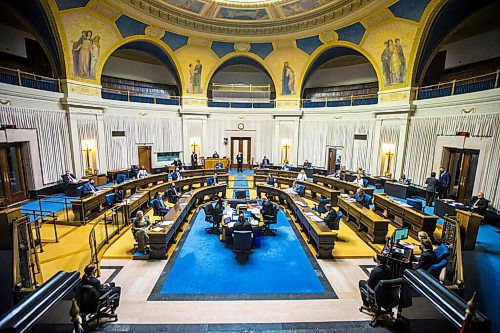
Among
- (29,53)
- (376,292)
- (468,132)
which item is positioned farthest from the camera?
(29,53)

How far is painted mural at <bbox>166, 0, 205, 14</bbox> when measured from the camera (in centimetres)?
1355

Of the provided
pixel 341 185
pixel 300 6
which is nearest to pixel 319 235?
pixel 341 185

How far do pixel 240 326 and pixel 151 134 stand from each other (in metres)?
15.3

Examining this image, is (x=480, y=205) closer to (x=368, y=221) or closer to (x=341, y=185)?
(x=368, y=221)

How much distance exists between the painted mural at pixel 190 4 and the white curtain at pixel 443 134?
1350cm

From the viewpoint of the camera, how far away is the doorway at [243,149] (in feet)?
64.6

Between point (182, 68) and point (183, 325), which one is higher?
point (182, 68)

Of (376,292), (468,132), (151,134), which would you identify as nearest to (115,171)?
(151,134)

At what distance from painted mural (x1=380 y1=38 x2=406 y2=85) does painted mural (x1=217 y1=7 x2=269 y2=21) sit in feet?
24.6

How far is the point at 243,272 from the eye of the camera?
5762 millimetres

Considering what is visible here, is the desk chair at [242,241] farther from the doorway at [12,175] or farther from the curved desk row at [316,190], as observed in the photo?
the doorway at [12,175]

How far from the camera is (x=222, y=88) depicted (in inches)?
822

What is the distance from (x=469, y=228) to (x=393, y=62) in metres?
10.6

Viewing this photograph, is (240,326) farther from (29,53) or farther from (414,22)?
(29,53)
